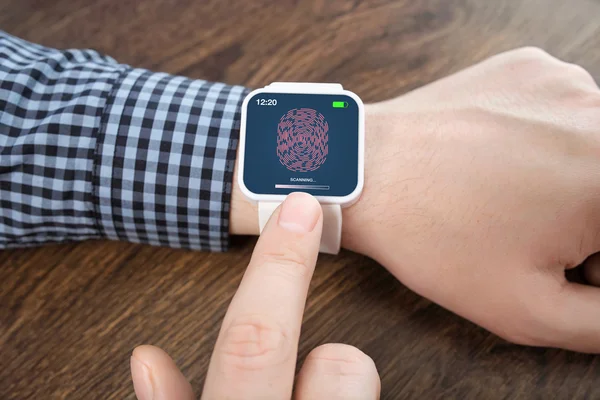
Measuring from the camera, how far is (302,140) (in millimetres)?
852

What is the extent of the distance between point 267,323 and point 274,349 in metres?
0.03

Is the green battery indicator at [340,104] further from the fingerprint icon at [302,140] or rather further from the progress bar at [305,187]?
the progress bar at [305,187]

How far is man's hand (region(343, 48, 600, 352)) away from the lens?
842 millimetres

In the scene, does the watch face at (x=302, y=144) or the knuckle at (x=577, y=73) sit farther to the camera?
the knuckle at (x=577, y=73)

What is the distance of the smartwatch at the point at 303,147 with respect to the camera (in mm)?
841

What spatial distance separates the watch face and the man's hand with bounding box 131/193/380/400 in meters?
0.13

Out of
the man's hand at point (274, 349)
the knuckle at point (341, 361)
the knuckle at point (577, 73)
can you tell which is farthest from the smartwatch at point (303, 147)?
the knuckle at point (577, 73)

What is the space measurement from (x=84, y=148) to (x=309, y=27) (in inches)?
24.3

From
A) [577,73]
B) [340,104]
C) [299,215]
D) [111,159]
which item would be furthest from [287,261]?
[577,73]

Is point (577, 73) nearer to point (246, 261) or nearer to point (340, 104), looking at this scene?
point (340, 104)

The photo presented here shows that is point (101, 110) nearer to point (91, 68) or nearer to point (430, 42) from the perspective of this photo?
point (91, 68)

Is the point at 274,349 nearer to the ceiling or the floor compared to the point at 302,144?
nearer to the floor

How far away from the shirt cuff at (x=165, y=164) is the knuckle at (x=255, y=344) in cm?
36

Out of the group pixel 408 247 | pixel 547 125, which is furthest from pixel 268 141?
pixel 547 125
